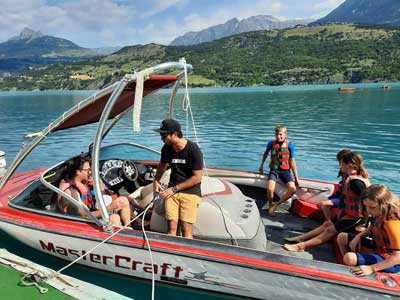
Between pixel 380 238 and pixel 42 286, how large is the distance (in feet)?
13.4

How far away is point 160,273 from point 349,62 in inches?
5911

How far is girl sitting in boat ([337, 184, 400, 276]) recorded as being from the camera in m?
3.62

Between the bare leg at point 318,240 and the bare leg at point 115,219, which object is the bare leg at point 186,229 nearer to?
the bare leg at point 115,219

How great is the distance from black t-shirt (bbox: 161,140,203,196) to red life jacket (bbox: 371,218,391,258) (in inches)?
82.1

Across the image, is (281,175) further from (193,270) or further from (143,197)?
(193,270)

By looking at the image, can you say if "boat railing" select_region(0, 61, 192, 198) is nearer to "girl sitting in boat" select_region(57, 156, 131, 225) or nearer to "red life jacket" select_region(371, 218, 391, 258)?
"girl sitting in boat" select_region(57, 156, 131, 225)

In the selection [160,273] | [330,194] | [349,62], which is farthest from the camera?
[349,62]

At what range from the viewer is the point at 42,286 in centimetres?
453

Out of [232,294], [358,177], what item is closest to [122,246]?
[232,294]

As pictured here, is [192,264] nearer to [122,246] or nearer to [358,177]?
[122,246]

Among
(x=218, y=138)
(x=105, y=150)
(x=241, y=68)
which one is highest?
(x=241, y=68)

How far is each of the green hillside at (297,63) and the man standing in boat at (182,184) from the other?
374 feet

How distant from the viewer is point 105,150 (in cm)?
668

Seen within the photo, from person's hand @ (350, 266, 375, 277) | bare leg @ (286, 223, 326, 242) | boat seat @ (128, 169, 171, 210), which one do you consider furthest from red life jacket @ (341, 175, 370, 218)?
boat seat @ (128, 169, 171, 210)
